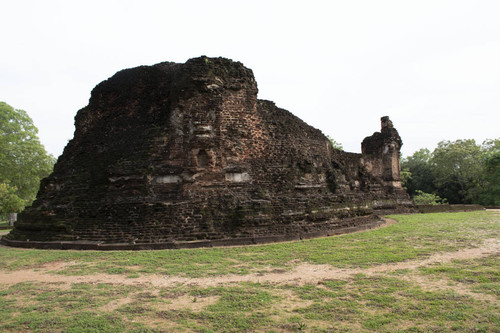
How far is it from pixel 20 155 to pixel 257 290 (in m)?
30.6

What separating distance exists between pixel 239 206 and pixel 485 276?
7.24 m

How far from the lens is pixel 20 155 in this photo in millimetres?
27969

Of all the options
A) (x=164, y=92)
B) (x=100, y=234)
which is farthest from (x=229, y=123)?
(x=100, y=234)

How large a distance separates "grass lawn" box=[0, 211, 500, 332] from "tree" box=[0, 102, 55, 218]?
2267 cm

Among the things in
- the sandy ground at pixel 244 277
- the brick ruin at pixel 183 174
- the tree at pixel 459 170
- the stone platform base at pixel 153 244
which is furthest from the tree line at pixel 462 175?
the sandy ground at pixel 244 277

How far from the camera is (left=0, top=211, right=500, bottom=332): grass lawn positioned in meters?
4.20

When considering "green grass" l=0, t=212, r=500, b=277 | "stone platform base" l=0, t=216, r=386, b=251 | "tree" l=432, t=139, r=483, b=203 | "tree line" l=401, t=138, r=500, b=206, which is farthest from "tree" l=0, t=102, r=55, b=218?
"tree" l=432, t=139, r=483, b=203

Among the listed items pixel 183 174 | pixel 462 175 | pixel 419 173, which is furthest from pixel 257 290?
pixel 419 173

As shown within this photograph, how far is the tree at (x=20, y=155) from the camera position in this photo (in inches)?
1073

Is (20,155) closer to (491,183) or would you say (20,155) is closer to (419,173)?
(491,183)

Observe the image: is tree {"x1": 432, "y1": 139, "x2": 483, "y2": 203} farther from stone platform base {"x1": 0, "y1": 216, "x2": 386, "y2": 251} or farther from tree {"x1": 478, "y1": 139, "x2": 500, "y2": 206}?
stone platform base {"x1": 0, "y1": 216, "x2": 386, "y2": 251}

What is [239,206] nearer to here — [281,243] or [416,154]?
[281,243]

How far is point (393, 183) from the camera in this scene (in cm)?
2616

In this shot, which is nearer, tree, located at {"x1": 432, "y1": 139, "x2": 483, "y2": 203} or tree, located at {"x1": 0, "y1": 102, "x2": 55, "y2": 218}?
tree, located at {"x1": 0, "y1": 102, "x2": 55, "y2": 218}
